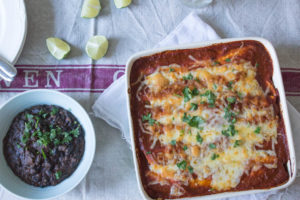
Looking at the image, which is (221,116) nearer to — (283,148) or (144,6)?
(283,148)

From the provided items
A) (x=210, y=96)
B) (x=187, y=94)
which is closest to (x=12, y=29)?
(x=187, y=94)

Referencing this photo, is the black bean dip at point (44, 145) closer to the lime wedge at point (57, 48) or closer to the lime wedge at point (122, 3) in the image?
the lime wedge at point (57, 48)

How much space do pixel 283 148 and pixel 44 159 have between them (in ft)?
4.45

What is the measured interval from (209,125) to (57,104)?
0.90 meters

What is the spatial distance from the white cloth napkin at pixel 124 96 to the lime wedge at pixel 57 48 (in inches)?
14.1

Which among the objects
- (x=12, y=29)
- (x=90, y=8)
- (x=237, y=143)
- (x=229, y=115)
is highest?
Answer: (x=90, y=8)

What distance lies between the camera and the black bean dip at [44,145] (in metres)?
1.83

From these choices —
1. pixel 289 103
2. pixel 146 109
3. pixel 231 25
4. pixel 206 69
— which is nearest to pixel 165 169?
pixel 146 109

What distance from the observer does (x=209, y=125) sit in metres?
1.79

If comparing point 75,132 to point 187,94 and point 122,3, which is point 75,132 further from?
point 122,3

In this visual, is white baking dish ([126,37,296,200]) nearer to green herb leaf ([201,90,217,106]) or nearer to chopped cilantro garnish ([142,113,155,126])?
chopped cilantro garnish ([142,113,155,126])

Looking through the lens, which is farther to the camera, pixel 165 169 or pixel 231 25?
pixel 231 25

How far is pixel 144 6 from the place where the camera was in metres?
2.14

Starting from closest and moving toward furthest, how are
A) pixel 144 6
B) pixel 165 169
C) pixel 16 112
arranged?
pixel 165 169 → pixel 16 112 → pixel 144 6
